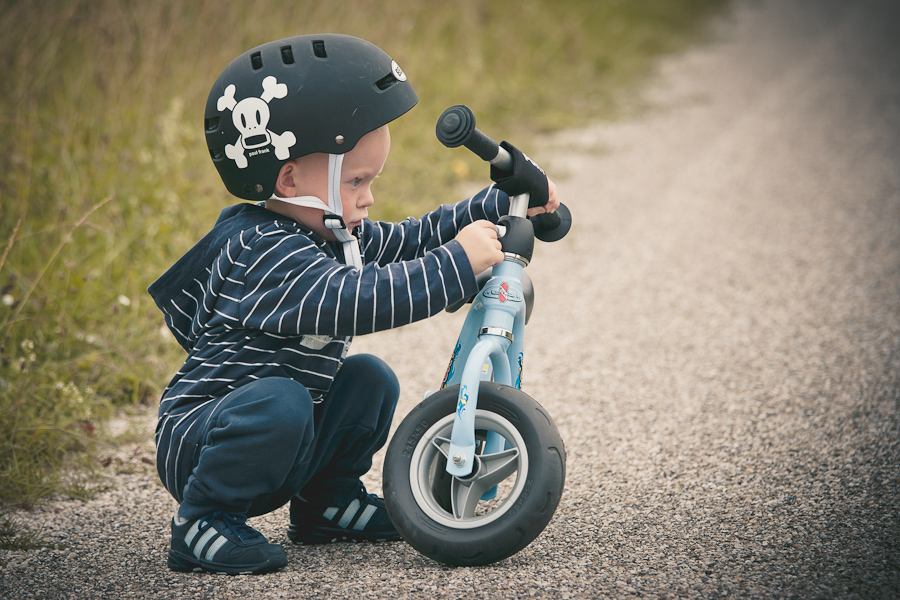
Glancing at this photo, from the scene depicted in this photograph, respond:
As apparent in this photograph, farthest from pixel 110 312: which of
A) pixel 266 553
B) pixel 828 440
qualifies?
pixel 828 440

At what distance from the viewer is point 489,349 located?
180cm

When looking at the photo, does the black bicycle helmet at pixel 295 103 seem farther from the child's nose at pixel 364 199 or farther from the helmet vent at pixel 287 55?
the child's nose at pixel 364 199

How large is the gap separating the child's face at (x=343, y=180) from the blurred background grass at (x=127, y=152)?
949mm

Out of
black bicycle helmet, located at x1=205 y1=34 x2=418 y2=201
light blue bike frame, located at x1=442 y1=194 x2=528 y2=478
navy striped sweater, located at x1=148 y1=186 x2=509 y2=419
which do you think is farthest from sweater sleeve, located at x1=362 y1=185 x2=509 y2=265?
black bicycle helmet, located at x1=205 y1=34 x2=418 y2=201

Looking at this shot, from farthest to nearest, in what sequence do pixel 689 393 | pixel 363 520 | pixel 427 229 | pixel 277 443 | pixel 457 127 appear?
pixel 689 393, pixel 427 229, pixel 363 520, pixel 277 443, pixel 457 127

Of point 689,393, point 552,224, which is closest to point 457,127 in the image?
point 552,224

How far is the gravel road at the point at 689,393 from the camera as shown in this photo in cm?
182

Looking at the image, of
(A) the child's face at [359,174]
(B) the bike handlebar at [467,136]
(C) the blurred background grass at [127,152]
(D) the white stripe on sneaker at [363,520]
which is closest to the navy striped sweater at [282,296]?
(A) the child's face at [359,174]

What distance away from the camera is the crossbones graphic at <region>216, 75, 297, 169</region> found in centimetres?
190

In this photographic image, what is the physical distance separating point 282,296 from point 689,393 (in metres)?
1.72

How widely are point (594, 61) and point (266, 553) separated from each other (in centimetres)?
708

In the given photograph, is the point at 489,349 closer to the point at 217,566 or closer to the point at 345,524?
the point at 345,524

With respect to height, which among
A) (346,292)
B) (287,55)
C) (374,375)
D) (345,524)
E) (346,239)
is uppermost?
(287,55)

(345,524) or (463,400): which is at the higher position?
(463,400)
